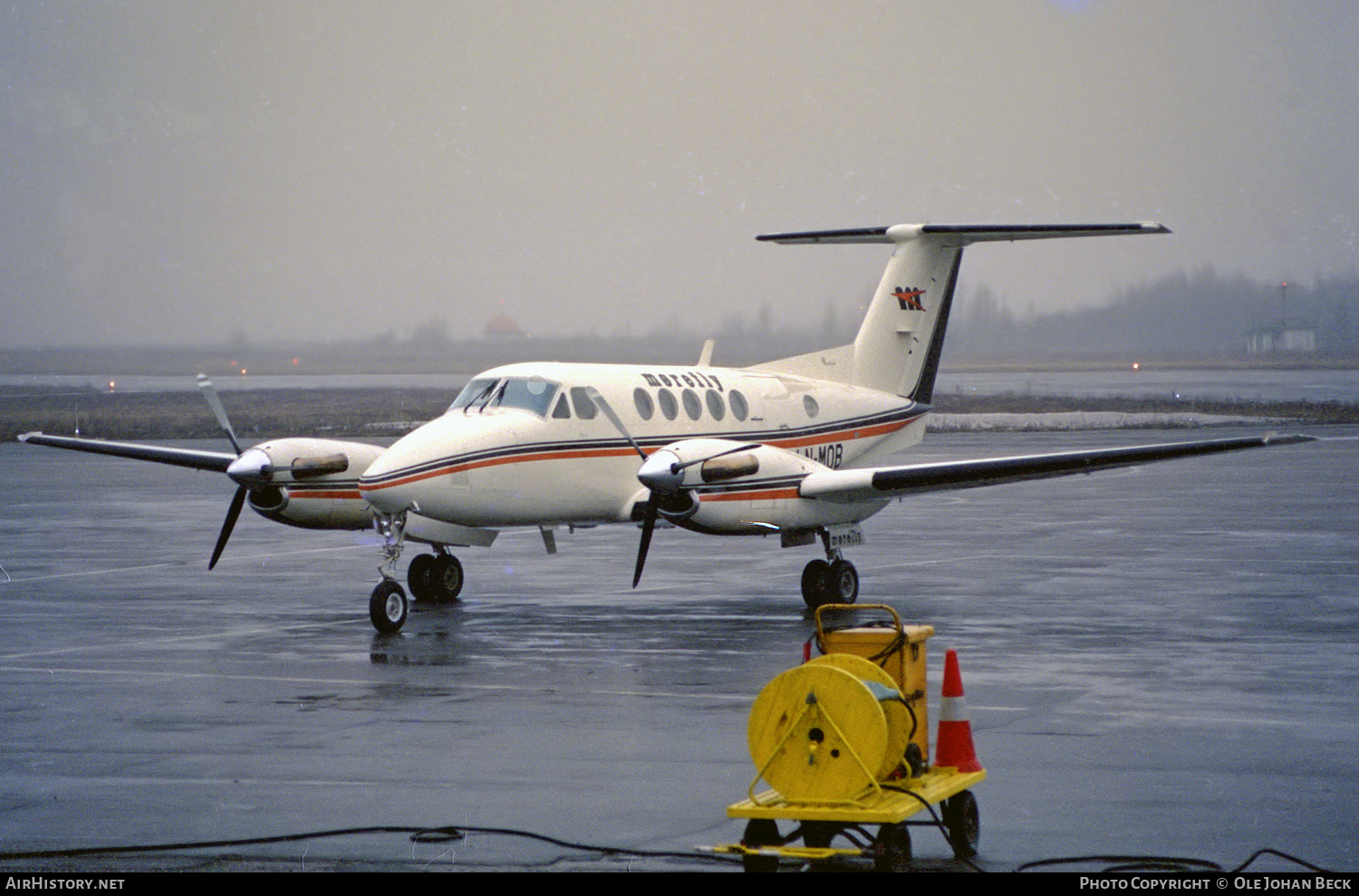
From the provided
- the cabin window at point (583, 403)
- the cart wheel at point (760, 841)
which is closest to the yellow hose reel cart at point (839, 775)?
Result: the cart wheel at point (760, 841)

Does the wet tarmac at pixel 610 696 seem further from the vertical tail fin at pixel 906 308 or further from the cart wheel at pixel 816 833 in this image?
the vertical tail fin at pixel 906 308

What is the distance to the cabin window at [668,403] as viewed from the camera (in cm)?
1761

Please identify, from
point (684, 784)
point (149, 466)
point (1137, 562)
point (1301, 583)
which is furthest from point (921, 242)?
point (149, 466)

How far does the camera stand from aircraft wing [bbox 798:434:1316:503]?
1526 cm

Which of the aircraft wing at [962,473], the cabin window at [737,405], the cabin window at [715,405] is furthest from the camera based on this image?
the cabin window at [737,405]

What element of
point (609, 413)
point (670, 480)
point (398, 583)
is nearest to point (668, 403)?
point (609, 413)

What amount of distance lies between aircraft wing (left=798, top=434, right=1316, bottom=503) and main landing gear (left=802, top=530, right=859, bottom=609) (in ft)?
2.70

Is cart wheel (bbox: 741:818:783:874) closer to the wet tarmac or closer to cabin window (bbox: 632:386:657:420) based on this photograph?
the wet tarmac

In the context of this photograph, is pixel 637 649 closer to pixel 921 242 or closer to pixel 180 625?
pixel 180 625

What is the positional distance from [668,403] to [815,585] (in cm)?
269

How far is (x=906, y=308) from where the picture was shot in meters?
21.1

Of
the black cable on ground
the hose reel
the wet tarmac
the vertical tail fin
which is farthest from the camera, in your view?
the vertical tail fin

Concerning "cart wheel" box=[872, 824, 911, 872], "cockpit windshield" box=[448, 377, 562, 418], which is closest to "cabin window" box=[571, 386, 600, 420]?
"cockpit windshield" box=[448, 377, 562, 418]

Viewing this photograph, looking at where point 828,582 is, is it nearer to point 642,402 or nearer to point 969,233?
point 642,402
